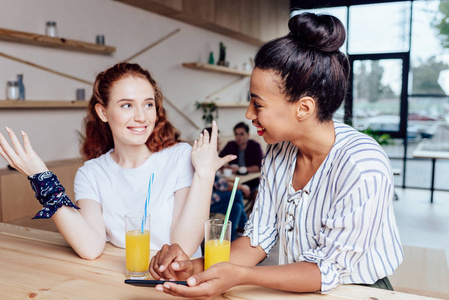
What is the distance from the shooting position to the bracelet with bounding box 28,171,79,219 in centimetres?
117

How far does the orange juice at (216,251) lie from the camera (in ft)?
3.34

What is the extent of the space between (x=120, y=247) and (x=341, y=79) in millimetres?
882

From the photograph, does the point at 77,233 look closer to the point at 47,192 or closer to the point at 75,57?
the point at 47,192

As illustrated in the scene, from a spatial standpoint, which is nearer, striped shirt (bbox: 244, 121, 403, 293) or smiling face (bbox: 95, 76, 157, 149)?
striped shirt (bbox: 244, 121, 403, 293)

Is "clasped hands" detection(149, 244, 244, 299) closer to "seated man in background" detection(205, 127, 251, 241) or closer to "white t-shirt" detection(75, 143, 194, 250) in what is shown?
"white t-shirt" detection(75, 143, 194, 250)

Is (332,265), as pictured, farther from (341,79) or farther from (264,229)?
(341,79)

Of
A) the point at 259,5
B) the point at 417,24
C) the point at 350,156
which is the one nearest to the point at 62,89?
the point at 350,156

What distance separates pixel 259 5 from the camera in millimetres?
6527

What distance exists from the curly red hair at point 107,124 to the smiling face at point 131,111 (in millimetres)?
33

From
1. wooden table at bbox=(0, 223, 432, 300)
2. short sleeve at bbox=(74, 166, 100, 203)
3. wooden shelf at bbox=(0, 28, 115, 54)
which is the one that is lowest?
wooden table at bbox=(0, 223, 432, 300)

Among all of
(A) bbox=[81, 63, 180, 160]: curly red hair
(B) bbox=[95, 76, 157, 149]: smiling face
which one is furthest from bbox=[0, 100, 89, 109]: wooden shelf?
(B) bbox=[95, 76, 157, 149]: smiling face

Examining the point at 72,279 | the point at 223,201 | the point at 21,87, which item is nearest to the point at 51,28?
the point at 21,87

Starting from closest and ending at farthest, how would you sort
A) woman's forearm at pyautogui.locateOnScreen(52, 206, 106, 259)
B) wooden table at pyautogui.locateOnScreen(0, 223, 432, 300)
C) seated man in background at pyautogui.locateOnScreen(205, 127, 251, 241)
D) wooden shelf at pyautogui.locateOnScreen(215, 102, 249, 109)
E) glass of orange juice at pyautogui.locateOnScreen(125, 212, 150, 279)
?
wooden table at pyautogui.locateOnScreen(0, 223, 432, 300)
glass of orange juice at pyautogui.locateOnScreen(125, 212, 150, 279)
woman's forearm at pyautogui.locateOnScreen(52, 206, 106, 259)
seated man in background at pyautogui.locateOnScreen(205, 127, 251, 241)
wooden shelf at pyautogui.locateOnScreen(215, 102, 249, 109)

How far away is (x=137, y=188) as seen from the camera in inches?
59.8
